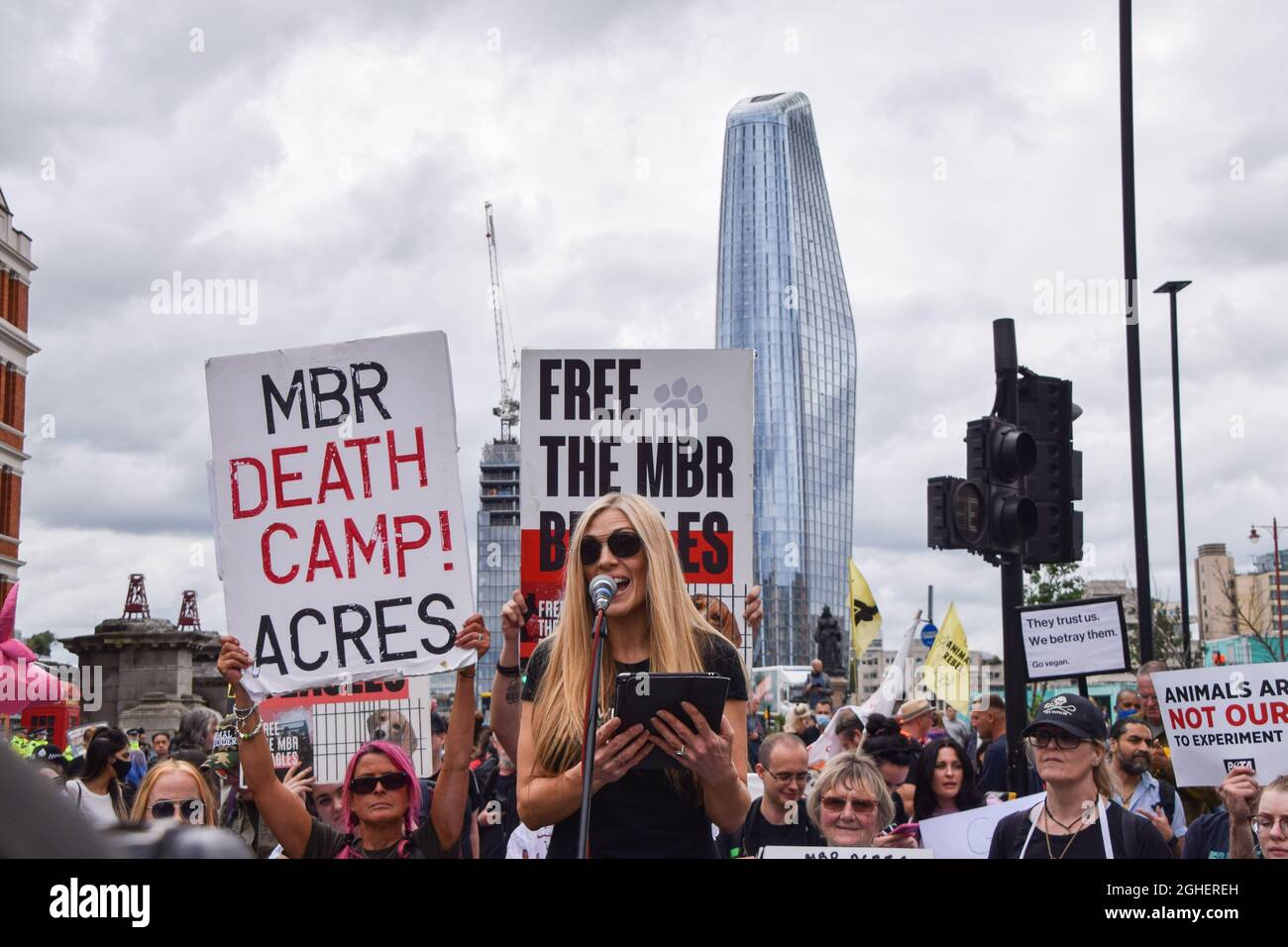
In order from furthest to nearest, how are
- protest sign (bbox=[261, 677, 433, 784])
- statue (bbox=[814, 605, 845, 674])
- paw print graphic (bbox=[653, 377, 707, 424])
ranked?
statue (bbox=[814, 605, 845, 674])
paw print graphic (bbox=[653, 377, 707, 424])
protest sign (bbox=[261, 677, 433, 784])

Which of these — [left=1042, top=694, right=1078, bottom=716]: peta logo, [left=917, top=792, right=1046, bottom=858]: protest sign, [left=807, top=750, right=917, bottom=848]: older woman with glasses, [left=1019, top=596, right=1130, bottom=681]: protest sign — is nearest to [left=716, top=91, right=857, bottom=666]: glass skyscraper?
[left=1019, top=596, right=1130, bottom=681]: protest sign

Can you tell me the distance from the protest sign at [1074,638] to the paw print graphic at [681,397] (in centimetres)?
332

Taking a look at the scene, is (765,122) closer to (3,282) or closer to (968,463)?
(3,282)

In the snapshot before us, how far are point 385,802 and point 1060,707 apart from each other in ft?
8.20

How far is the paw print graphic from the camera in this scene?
621cm

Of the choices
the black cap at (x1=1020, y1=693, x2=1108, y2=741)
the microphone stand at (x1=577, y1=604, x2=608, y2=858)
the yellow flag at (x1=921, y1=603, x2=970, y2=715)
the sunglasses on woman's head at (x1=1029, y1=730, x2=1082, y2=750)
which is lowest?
the yellow flag at (x1=921, y1=603, x2=970, y2=715)

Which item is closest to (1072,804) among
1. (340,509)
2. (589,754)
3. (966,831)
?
(966,831)

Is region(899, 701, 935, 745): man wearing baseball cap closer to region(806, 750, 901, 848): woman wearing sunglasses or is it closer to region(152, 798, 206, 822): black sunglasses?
region(806, 750, 901, 848): woman wearing sunglasses

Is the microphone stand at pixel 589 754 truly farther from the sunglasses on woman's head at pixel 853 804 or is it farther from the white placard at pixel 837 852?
the sunglasses on woman's head at pixel 853 804

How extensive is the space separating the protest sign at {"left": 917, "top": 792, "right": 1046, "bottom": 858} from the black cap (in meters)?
0.57

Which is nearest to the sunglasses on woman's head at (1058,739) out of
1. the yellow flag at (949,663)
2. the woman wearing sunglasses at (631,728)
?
the woman wearing sunglasses at (631,728)

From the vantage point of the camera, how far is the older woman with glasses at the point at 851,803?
531cm
